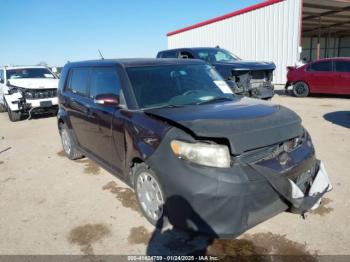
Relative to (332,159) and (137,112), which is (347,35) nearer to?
(332,159)

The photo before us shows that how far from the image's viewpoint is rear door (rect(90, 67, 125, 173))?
12.4 feet

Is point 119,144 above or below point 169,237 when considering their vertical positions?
above

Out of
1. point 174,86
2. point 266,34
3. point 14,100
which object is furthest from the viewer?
point 266,34

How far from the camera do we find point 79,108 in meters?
4.82

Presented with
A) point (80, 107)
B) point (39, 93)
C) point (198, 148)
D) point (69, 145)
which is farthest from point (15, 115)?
point (198, 148)

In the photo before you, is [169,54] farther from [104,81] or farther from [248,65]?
[104,81]

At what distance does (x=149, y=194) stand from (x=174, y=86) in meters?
1.36

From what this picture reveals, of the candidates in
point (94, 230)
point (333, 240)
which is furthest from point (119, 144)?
point (333, 240)

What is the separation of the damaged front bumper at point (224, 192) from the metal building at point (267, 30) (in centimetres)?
1490

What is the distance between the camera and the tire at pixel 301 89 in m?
12.5

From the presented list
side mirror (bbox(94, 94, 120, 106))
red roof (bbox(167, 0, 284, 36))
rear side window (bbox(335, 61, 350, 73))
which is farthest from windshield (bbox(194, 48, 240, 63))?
red roof (bbox(167, 0, 284, 36))

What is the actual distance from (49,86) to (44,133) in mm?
2585

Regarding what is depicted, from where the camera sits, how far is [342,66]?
37.3 feet

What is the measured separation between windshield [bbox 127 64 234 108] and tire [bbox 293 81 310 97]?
937 centimetres
